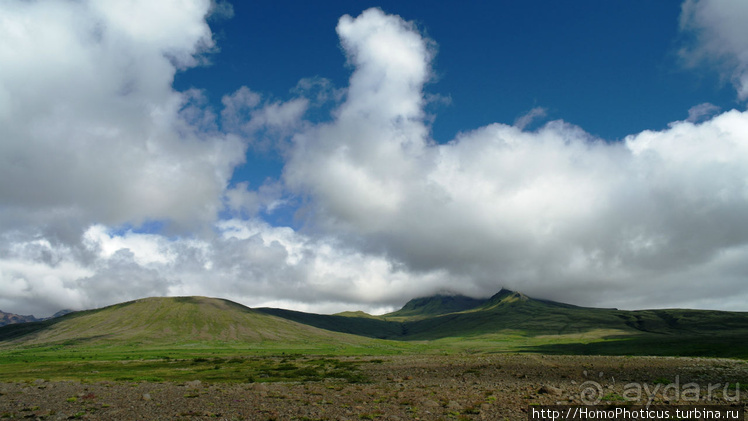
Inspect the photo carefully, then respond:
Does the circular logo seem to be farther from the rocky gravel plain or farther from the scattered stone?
the scattered stone

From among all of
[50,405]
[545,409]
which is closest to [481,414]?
[545,409]

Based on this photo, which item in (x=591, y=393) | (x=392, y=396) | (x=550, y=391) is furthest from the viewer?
(x=392, y=396)

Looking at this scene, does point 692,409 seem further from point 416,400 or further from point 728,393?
point 416,400

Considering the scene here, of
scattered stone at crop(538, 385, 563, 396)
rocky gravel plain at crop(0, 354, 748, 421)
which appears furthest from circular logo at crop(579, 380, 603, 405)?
scattered stone at crop(538, 385, 563, 396)

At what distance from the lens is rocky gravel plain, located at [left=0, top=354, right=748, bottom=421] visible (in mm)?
29720

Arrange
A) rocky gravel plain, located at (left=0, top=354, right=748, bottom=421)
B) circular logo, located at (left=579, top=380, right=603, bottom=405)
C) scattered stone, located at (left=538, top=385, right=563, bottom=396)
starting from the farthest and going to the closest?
scattered stone, located at (left=538, top=385, right=563, bottom=396) < circular logo, located at (left=579, top=380, right=603, bottom=405) < rocky gravel plain, located at (left=0, top=354, right=748, bottom=421)

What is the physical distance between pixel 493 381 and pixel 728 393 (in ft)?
70.2

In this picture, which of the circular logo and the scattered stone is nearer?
the circular logo

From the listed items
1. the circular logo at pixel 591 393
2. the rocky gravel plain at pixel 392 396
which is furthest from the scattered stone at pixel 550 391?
the circular logo at pixel 591 393

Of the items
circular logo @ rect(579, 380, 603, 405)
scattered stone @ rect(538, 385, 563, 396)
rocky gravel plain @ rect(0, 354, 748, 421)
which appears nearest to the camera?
rocky gravel plain @ rect(0, 354, 748, 421)

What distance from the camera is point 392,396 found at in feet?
122

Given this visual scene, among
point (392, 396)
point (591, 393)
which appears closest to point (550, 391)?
point (591, 393)

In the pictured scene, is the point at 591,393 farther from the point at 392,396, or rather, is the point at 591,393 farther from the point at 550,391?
the point at 392,396

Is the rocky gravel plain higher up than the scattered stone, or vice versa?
the scattered stone
